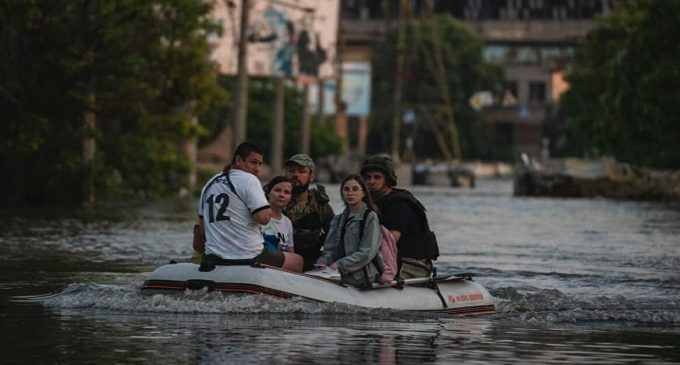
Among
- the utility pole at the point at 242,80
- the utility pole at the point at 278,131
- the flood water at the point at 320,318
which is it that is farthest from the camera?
the utility pole at the point at 278,131

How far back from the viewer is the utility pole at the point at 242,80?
7439cm

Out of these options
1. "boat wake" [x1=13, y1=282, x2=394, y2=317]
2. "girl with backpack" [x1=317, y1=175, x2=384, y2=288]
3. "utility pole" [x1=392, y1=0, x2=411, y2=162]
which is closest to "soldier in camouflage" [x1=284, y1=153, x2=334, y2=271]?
"girl with backpack" [x1=317, y1=175, x2=384, y2=288]

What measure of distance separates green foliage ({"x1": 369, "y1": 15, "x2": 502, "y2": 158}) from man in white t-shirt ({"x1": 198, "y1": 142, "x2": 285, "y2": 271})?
146772 mm

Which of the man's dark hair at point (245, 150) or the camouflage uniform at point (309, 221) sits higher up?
the man's dark hair at point (245, 150)

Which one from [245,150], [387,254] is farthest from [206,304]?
[387,254]

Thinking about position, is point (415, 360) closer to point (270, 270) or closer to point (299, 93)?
point (270, 270)

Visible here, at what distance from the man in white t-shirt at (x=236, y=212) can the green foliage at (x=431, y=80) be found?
147 m

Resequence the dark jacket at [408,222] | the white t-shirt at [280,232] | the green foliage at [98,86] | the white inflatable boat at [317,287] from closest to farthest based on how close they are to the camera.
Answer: the white inflatable boat at [317,287]
the dark jacket at [408,222]
the white t-shirt at [280,232]
the green foliage at [98,86]

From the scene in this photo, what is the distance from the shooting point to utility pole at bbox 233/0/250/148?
244ft

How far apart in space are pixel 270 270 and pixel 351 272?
90 centimetres

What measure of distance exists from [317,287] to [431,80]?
157965 mm

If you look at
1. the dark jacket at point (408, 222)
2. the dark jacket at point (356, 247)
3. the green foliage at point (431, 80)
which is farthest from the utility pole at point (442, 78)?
the dark jacket at point (356, 247)

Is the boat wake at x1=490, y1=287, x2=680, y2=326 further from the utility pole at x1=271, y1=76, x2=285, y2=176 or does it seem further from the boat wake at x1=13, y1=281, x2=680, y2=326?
the utility pole at x1=271, y1=76, x2=285, y2=176

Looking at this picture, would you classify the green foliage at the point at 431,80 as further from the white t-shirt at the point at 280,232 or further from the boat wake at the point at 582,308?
the white t-shirt at the point at 280,232
